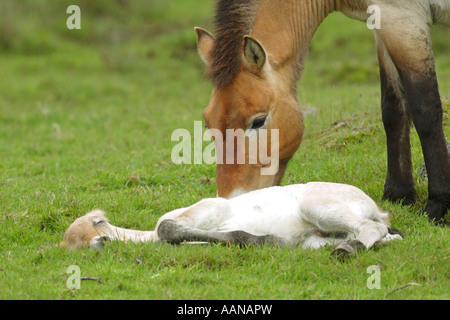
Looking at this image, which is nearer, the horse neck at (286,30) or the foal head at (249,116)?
the foal head at (249,116)

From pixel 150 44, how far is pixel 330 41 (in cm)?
438

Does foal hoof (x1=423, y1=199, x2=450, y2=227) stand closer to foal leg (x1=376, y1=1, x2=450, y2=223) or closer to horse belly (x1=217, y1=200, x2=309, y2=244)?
foal leg (x1=376, y1=1, x2=450, y2=223)

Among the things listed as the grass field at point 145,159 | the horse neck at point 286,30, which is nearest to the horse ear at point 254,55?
the horse neck at point 286,30

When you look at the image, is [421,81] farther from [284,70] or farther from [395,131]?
[284,70]

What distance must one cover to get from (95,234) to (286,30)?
2.20m

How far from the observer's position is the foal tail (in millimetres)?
4734

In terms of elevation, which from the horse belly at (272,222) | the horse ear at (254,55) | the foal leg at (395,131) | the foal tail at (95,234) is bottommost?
the foal tail at (95,234)

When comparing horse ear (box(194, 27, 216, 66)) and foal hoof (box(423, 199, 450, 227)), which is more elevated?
horse ear (box(194, 27, 216, 66))

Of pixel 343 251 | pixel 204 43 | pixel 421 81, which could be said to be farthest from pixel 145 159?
pixel 343 251

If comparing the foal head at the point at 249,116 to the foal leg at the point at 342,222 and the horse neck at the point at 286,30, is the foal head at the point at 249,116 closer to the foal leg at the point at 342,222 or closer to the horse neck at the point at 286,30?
the horse neck at the point at 286,30

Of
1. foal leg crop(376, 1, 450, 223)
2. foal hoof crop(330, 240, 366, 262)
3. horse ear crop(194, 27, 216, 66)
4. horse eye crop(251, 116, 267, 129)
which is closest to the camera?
foal hoof crop(330, 240, 366, 262)

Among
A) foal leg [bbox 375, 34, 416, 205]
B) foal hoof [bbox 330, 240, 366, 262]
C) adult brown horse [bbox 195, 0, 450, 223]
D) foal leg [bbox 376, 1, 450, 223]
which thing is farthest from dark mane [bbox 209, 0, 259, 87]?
foal hoof [bbox 330, 240, 366, 262]

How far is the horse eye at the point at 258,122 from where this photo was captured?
5129mm

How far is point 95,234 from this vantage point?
478cm
